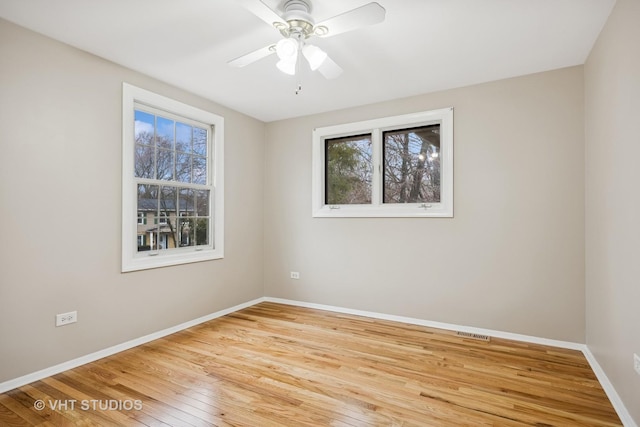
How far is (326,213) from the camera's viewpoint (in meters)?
4.25

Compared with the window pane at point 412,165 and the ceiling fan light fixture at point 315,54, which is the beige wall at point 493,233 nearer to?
the window pane at point 412,165

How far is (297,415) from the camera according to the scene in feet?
6.41

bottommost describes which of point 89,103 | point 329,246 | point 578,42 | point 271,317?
point 271,317

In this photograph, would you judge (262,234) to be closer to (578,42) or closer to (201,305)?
(201,305)

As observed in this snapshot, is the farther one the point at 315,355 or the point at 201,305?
the point at 201,305

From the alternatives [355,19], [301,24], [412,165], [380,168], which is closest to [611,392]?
[412,165]

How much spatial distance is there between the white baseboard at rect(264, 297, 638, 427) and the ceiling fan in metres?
2.69

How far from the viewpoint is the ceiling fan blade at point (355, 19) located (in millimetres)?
1752

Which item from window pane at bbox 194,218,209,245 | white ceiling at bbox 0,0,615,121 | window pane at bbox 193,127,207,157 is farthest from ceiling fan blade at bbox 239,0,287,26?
window pane at bbox 194,218,209,245

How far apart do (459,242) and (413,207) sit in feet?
2.04

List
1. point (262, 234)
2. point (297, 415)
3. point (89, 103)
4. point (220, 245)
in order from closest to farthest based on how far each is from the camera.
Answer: point (297, 415), point (89, 103), point (220, 245), point (262, 234)

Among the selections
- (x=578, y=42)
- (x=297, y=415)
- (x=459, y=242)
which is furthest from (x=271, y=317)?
(x=578, y=42)

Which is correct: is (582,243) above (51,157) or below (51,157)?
below

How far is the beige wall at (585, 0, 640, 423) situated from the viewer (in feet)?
6.00
